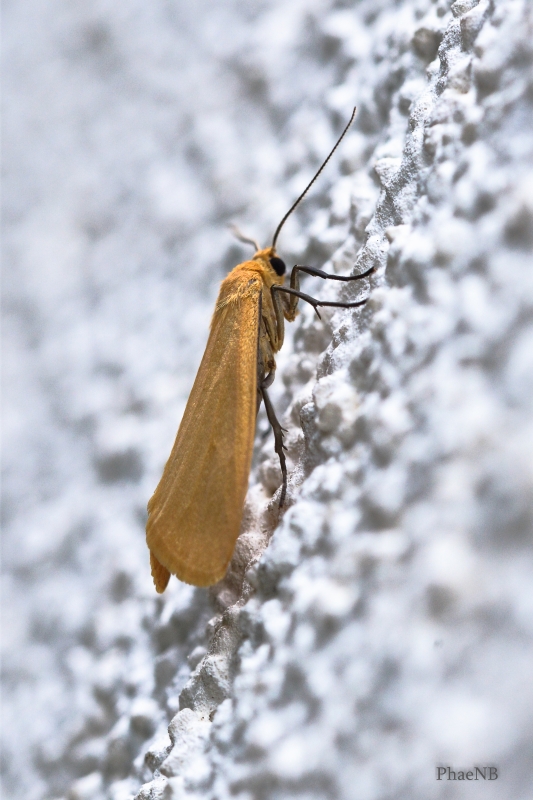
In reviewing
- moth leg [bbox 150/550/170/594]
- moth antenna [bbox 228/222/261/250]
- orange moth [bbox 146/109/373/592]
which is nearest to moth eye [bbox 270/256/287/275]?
orange moth [bbox 146/109/373/592]

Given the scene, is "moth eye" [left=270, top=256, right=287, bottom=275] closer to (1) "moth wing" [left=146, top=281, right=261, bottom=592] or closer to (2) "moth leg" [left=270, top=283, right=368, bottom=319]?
(2) "moth leg" [left=270, top=283, right=368, bottom=319]

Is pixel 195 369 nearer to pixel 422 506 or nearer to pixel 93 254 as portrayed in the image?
pixel 93 254

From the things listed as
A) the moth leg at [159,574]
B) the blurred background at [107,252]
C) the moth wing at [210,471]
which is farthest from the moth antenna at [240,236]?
the moth leg at [159,574]

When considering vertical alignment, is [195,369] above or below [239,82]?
below

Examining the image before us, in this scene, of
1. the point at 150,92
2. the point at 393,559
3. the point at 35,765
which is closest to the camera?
the point at 393,559

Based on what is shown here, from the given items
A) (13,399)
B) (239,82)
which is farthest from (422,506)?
(13,399)

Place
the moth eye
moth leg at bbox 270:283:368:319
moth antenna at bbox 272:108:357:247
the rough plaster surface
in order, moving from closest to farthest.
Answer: the rough plaster surface < moth leg at bbox 270:283:368:319 < moth antenna at bbox 272:108:357:247 < the moth eye

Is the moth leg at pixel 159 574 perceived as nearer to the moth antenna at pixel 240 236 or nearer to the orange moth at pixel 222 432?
the orange moth at pixel 222 432
